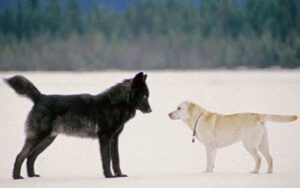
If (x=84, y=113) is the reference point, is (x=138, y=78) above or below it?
above

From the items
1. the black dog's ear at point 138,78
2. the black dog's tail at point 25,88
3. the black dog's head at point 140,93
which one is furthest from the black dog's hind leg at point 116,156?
the black dog's tail at point 25,88

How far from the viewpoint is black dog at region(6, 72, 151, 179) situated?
2.84m

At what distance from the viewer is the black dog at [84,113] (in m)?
2.84

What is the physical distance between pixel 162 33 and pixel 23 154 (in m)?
1.06

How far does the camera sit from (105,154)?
9.47ft

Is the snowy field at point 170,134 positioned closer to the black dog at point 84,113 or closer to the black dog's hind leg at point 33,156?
the black dog's hind leg at point 33,156

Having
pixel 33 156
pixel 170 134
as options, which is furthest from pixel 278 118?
pixel 33 156

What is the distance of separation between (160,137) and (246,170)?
1.69 ft

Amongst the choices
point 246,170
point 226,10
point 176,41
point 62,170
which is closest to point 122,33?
point 176,41

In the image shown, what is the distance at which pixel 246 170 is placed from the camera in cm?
307

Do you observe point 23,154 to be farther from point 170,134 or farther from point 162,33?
point 162,33

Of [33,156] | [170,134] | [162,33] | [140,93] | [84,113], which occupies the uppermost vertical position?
[162,33]

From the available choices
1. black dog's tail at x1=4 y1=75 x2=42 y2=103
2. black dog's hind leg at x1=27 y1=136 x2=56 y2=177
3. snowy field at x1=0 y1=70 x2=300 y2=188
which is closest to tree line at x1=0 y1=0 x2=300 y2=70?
snowy field at x1=0 y1=70 x2=300 y2=188

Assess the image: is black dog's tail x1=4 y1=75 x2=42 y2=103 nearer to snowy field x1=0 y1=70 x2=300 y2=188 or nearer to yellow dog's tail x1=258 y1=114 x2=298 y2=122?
snowy field x1=0 y1=70 x2=300 y2=188
